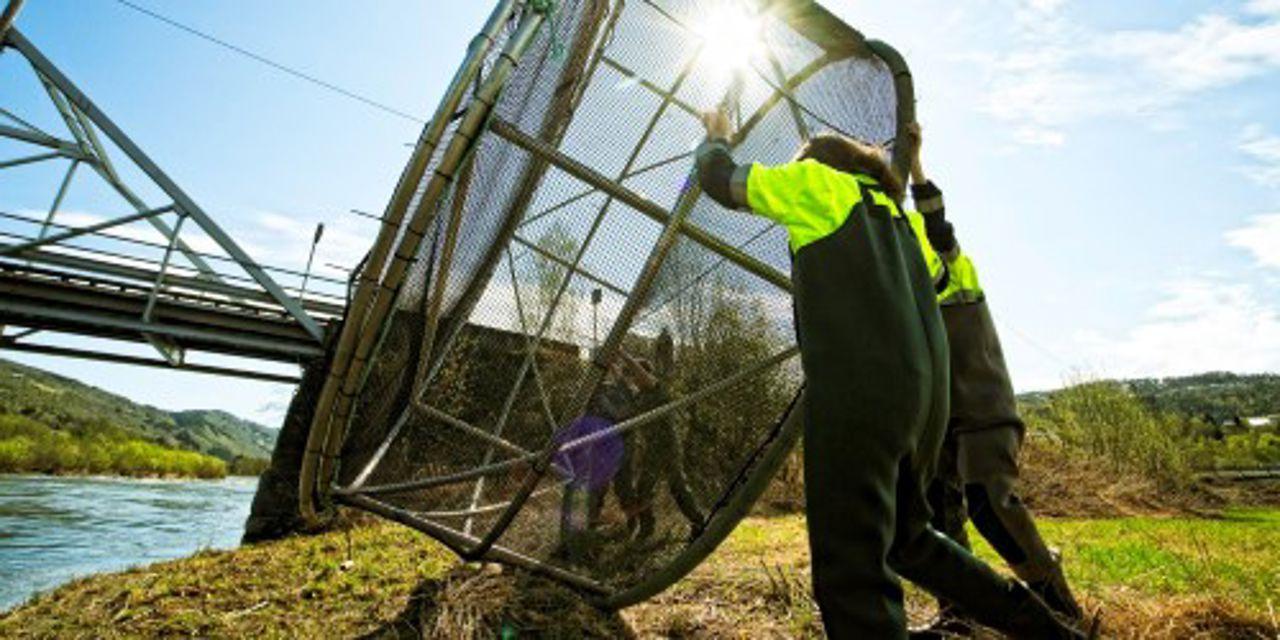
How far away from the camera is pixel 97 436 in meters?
51.3

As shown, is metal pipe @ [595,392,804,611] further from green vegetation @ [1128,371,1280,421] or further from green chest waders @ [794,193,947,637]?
green vegetation @ [1128,371,1280,421]

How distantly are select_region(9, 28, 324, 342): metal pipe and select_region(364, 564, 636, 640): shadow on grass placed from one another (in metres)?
10.5

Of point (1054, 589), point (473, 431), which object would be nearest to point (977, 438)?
point (1054, 589)

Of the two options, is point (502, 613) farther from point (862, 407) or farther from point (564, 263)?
point (862, 407)

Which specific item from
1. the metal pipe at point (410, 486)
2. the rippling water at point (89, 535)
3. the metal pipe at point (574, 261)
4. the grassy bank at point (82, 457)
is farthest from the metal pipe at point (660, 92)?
the grassy bank at point (82, 457)

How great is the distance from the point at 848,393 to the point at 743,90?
173 cm

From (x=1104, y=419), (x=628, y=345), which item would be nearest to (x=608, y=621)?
(x=628, y=345)

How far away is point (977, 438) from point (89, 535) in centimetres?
1020

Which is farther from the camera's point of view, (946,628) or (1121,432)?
(1121,432)

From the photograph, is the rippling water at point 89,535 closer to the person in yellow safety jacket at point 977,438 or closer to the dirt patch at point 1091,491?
the person in yellow safety jacket at point 977,438

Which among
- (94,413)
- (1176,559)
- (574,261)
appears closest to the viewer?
(574,261)

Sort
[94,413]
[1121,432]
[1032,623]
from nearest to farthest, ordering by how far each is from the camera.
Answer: [1032,623], [1121,432], [94,413]

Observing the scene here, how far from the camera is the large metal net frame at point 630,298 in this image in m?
2.53

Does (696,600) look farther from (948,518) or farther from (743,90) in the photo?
(743,90)
